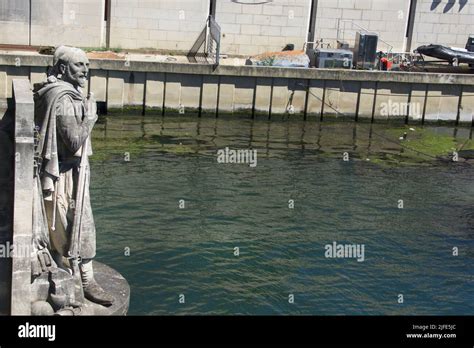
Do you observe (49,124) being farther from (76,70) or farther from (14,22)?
(14,22)

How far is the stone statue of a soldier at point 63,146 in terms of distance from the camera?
399 inches

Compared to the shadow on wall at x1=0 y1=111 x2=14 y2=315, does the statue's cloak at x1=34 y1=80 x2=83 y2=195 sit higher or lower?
higher

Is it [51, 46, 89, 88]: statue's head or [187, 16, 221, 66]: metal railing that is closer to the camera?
[51, 46, 89, 88]: statue's head

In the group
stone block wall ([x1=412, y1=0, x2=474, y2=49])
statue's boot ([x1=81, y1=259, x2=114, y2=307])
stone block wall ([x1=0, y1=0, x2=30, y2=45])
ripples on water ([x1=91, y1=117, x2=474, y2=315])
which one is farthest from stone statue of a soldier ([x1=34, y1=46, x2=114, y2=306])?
stone block wall ([x1=412, y1=0, x2=474, y2=49])

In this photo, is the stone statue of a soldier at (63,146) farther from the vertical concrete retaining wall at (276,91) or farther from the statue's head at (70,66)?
the vertical concrete retaining wall at (276,91)

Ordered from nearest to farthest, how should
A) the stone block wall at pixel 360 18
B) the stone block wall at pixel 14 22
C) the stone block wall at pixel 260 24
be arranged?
the stone block wall at pixel 14 22, the stone block wall at pixel 260 24, the stone block wall at pixel 360 18

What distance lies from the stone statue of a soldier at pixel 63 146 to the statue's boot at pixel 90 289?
0.62 ft

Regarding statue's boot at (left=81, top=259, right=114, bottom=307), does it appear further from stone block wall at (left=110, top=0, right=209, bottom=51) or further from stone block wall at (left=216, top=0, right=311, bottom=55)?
stone block wall at (left=216, top=0, right=311, bottom=55)

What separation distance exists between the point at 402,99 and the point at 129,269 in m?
22.1

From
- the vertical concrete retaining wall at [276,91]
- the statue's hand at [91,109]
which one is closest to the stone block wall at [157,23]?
the vertical concrete retaining wall at [276,91]

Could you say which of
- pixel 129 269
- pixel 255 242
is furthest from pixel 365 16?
pixel 129 269

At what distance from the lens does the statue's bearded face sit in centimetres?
1034

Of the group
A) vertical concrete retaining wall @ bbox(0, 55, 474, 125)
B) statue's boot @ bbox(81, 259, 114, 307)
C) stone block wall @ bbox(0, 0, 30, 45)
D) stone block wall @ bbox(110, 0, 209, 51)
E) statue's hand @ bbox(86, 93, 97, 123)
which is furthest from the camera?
stone block wall @ bbox(110, 0, 209, 51)

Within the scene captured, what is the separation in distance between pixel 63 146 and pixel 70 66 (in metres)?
1.09
